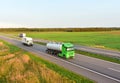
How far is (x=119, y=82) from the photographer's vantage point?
82.0 feet

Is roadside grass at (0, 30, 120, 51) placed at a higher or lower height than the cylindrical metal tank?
lower

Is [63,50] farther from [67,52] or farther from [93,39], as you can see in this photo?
[93,39]

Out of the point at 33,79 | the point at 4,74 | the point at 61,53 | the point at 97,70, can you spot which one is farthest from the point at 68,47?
the point at 33,79

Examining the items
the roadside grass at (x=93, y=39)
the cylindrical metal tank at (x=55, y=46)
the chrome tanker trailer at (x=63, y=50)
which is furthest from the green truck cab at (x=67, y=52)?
the roadside grass at (x=93, y=39)

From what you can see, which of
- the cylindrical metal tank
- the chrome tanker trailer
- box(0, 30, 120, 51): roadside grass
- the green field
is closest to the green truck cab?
the chrome tanker trailer

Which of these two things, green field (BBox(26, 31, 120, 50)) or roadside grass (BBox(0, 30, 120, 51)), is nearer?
roadside grass (BBox(0, 30, 120, 51))

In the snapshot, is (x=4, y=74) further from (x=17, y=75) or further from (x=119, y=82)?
(x=119, y=82)

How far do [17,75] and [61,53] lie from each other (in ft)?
65.0

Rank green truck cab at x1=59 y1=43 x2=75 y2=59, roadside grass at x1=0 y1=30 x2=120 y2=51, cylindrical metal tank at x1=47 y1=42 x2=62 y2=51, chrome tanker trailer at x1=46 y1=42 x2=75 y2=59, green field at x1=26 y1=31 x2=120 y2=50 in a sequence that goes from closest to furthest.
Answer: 1. green truck cab at x1=59 y1=43 x2=75 y2=59
2. chrome tanker trailer at x1=46 y1=42 x2=75 y2=59
3. cylindrical metal tank at x1=47 y1=42 x2=62 y2=51
4. roadside grass at x1=0 y1=30 x2=120 y2=51
5. green field at x1=26 y1=31 x2=120 y2=50

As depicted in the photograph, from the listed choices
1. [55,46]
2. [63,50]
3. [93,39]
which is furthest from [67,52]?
[93,39]

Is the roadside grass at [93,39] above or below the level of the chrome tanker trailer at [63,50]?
below

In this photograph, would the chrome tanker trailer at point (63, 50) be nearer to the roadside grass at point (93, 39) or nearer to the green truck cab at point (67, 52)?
the green truck cab at point (67, 52)

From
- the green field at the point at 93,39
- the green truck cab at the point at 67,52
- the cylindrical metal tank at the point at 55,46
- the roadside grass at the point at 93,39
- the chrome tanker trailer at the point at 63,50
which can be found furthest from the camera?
the green field at the point at 93,39

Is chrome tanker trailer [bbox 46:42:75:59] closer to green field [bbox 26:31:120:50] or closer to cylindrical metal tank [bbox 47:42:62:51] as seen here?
cylindrical metal tank [bbox 47:42:62:51]
